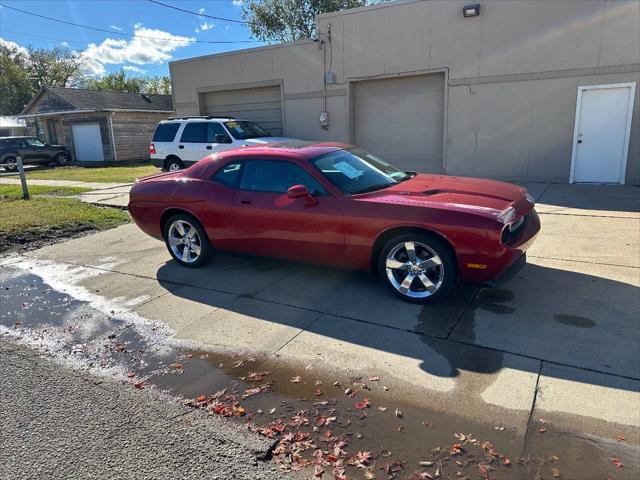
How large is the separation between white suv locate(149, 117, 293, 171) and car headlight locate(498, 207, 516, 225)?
9368 millimetres

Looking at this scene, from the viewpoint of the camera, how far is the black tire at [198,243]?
5883 mm

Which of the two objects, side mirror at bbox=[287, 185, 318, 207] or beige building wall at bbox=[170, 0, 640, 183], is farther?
beige building wall at bbox=[170, 0, 640, 183]

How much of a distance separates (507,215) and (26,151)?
84.8ft

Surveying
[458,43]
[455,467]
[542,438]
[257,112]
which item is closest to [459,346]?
[542,438]

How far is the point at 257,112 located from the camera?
54.9 feet

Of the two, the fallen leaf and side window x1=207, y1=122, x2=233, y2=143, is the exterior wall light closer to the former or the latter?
side window x1=207, y1=122, x2=233, y2=143

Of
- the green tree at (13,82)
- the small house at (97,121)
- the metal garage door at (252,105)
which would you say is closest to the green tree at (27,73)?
the green tree at (13,82)

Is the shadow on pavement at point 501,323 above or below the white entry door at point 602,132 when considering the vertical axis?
below

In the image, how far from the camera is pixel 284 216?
16.8 ft

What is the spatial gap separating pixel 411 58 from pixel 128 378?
39.3 feet

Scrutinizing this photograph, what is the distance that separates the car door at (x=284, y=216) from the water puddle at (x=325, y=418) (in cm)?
151

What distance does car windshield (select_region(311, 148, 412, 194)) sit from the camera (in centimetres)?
505

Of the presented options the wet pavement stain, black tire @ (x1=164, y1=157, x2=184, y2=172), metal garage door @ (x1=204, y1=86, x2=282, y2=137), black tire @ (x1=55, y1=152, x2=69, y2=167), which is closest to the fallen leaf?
the wet pavement stain

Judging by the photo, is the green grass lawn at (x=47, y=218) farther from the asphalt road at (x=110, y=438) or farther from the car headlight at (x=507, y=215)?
the car headlight at (x=507, y=215)
